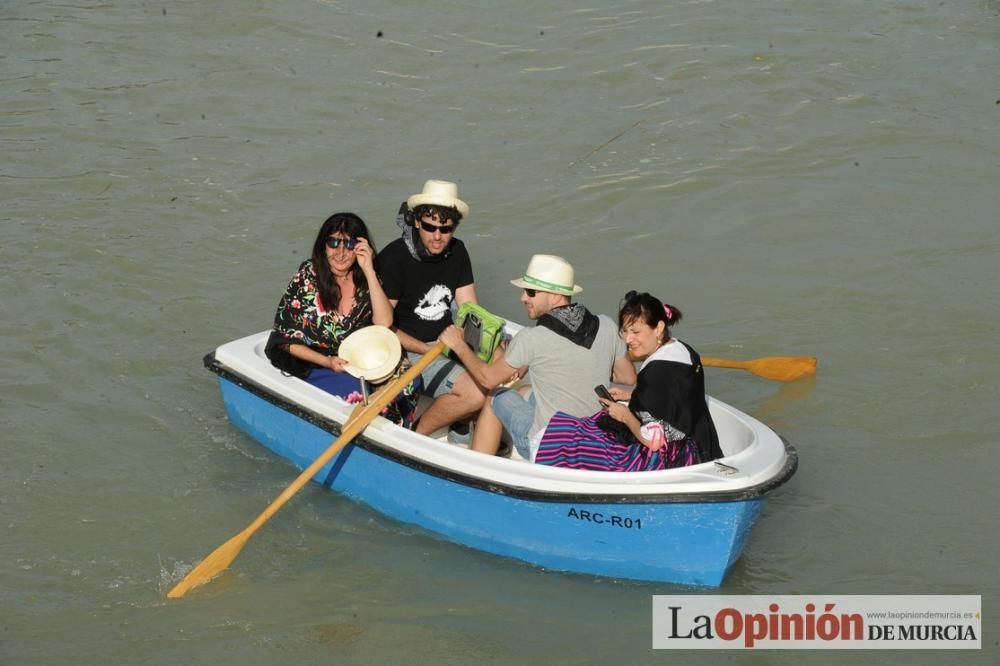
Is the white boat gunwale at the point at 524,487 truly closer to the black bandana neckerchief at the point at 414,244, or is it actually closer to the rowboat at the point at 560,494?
the rowboat at the point at 560,494

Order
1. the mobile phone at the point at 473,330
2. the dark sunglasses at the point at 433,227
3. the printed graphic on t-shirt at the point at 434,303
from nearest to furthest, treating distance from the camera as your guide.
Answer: the mobile phone at the point at 473,330 < the dark sunglasses at the point at 433,227 < the printed graphic on t-shirt at the point at 434,303

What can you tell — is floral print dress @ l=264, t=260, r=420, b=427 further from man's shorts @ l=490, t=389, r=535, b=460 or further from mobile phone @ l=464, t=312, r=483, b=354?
man's shorts @ l=490, t=389, r=535, b=460

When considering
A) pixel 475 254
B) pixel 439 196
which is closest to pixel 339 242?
pixel 439 196

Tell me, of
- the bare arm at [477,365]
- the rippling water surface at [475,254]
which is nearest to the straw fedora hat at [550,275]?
the bare arm at [477,365]

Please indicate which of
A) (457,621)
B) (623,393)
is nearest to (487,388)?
(623,393)

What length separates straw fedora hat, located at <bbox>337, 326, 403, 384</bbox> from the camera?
259 inches

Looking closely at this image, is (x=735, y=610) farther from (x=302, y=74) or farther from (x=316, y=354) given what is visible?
(x=302, y=74)

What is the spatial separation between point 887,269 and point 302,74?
6.20 m

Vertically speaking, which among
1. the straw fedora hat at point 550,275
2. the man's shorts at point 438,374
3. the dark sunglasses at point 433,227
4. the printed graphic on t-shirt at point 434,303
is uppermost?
the dark sunglasses at point 433,227

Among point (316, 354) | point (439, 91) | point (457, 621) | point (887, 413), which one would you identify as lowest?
point (457, 621)

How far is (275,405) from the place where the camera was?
6.89 m

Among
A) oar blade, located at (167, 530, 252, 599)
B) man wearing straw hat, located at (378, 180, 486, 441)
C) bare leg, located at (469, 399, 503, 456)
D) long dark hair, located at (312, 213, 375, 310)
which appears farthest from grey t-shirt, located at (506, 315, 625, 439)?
oar blade, located at (167, 530, 252, 599)

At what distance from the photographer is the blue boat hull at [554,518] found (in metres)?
5.61

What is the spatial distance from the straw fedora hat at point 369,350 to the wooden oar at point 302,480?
0.15 meters
